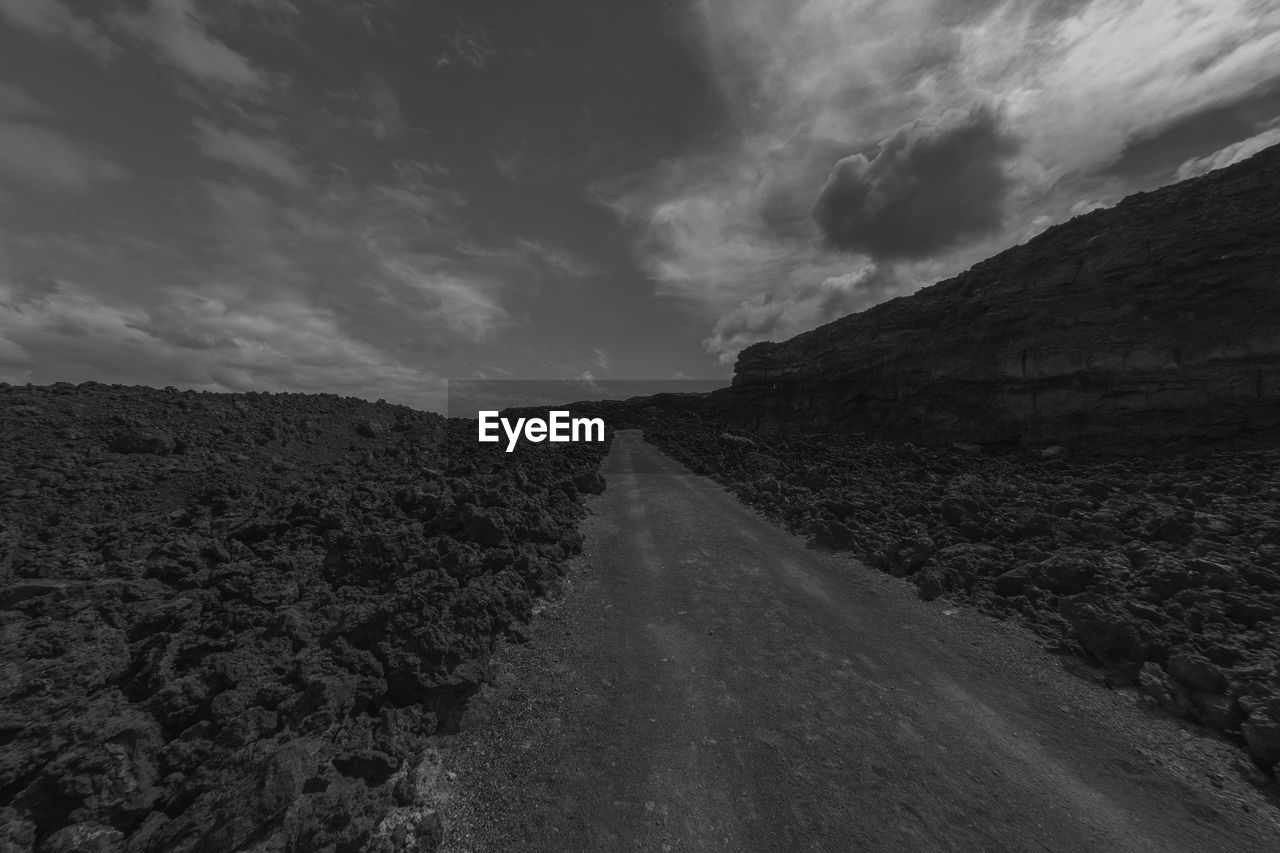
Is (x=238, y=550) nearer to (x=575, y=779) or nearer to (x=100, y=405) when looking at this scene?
(x=575, y=779)

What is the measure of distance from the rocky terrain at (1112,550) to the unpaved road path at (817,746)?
0.86m

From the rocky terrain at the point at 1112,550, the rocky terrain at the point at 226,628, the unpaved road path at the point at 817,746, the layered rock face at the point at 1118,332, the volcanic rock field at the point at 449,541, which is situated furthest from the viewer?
the layered rock face at the point at 1118,332

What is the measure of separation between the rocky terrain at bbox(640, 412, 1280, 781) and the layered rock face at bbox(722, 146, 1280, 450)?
319 cm

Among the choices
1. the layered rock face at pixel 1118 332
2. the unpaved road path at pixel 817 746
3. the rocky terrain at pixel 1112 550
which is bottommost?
the unpaved road path at pixel 817 746

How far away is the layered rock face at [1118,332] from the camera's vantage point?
20.4 meters

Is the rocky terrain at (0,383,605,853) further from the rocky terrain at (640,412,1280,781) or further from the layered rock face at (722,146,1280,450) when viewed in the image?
the layered rock face at (722,146,1280,450)

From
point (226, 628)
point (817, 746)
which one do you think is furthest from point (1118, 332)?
point (226, 628)

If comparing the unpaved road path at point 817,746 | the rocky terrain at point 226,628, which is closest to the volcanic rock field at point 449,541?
the rocky terrain at point 226,628

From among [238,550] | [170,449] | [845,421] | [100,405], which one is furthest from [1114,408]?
[100,405]

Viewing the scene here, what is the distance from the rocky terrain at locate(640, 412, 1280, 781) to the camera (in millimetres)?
8008

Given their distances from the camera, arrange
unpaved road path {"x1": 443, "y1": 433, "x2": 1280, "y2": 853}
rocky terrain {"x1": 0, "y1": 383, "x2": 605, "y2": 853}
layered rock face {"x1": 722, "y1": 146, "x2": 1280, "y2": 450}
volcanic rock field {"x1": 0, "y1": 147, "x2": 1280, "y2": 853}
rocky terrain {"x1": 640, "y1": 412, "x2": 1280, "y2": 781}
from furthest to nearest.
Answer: layered rock face {"x1": 722, "y1": 146, "x2": 1280, "y2": 450} → rocky terrain {"x1": 640, "y1": 412, "x2": 1280, "y2": 781} → volcanic rock field {"x1": 0, "y1": 147, "x2": 1280, "y2": 853} → unpaved road path {"x1": 443, "y1": 433, "x2": 1280, "y2": 853} → rocky terrain {"x1": 0, "y1": 383, "x2": 605, "y2": 853}

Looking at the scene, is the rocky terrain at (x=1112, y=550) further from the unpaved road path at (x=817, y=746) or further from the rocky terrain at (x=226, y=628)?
the rocky terrain at (x=226, y=628)

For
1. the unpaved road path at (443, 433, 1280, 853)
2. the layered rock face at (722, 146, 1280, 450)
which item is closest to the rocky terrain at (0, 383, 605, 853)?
the unpaved road path at (443, 433, 1280, 853)

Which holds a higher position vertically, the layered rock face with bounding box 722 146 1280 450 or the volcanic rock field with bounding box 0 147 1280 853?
the layered rock face with bounding box 722 146 1280 450
